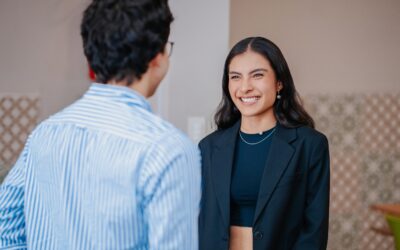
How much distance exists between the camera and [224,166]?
1.67 m

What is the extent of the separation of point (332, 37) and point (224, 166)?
7.38 ft

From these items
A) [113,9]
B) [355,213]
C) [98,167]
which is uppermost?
[113,9]

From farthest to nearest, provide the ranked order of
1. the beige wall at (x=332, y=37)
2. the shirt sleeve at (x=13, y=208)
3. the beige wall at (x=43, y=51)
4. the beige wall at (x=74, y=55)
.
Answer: the beige wall at (x=332, y=37)
the beige wall at (x=43, y=51)
the beige wall at (x=74, y=55)
the shirt sleeve at (x=13, y=208)

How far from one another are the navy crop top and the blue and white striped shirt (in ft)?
2.52

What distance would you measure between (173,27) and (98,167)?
1.99m

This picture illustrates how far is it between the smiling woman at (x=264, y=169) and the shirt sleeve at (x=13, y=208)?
2.48 ft

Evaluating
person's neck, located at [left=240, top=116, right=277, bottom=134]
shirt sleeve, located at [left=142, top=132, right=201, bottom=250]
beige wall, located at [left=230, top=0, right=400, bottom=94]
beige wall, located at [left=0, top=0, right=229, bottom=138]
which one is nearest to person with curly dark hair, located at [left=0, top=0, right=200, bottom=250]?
shirt sleeve, located at [left=142, top=132, right=201, bottom=250]

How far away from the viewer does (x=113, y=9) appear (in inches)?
33.4

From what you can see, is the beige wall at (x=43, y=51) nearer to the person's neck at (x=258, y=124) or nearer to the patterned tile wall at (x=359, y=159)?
the person's neck at (x=258, y=124)

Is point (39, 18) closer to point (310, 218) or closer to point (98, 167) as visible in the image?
point (310, 218)

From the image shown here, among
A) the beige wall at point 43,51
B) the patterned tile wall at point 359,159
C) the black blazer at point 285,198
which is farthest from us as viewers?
the patterned tile wall at point 359,159

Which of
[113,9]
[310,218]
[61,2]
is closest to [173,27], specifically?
[61,2]

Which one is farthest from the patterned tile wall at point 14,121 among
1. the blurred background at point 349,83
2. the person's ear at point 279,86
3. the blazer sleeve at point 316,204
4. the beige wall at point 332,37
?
the blazer sleeve at point 316,204

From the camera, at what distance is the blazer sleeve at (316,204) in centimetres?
157
